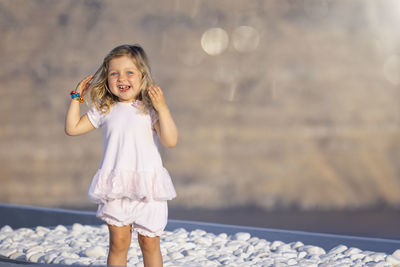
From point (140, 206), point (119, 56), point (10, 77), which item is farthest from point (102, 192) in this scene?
point (10, 77)

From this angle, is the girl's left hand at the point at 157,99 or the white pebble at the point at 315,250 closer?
the girl's left hand at the point at 157,99

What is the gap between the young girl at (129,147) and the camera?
1.69 metres

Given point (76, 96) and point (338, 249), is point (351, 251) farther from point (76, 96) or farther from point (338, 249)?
point (76, 96)

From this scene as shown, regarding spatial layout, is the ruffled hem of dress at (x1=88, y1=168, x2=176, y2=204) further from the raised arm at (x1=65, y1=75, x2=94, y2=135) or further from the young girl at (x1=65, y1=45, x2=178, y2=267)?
the raised arm at (x1=65, y1=75, x2=94, y2=135)

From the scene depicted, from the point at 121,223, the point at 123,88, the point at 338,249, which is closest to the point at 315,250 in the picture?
the point at 338,249


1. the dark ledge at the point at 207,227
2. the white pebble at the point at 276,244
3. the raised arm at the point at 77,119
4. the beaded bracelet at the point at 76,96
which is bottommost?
the white pebble at the point at 276,244

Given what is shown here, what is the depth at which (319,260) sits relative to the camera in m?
2.44

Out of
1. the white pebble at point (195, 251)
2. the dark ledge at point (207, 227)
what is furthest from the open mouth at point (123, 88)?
the dark ledge at point (207, 227)

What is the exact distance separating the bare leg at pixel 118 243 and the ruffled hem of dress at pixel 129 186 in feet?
0.30

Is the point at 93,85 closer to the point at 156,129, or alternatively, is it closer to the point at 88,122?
the point at 88,122

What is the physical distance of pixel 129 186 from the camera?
5.54 feet

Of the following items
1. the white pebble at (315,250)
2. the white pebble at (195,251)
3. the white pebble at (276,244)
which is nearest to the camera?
the white pebble at (195,251)

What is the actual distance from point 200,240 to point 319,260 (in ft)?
1.91

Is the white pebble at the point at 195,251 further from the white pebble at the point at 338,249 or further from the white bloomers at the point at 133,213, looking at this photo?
the white bloomers at the point at 133,213
